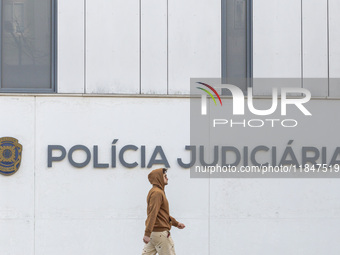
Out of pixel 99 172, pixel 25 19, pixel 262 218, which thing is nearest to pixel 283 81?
pixel 262 218

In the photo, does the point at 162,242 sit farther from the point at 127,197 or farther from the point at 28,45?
the point at 28,45

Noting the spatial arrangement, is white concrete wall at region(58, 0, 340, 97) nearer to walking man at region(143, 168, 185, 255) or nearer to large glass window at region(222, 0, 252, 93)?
large glass window at region(222, 0, 252, 93)

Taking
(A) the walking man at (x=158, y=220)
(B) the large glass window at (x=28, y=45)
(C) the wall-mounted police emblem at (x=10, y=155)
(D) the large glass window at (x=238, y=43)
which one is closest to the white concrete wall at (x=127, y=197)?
(C) the wall-mounted police emblem at (x=10, y=155)

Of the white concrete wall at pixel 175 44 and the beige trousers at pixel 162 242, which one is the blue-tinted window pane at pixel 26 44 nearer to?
the white concrete wall at pixel 175 44

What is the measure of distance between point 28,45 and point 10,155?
1.88 meters

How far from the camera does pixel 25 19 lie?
1388cm

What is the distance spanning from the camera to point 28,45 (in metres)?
13.9

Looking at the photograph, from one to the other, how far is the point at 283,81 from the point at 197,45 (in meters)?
1.60

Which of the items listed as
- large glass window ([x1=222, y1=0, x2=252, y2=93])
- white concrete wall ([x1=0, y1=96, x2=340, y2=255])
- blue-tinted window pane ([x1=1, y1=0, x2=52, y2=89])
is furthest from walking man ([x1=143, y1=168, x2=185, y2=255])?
blue-tinted window pane ([x1=1, y1=0, x2=52, y2=89])

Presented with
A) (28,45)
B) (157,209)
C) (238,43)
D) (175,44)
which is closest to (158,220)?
(157,209)

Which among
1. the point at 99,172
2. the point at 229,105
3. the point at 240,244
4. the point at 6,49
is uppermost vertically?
the point at 6,49

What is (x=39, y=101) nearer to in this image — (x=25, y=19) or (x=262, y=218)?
(x=25, y=19)

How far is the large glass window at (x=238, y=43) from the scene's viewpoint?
46.4ft

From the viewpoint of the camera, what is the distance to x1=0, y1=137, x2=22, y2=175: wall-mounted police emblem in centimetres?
1353
